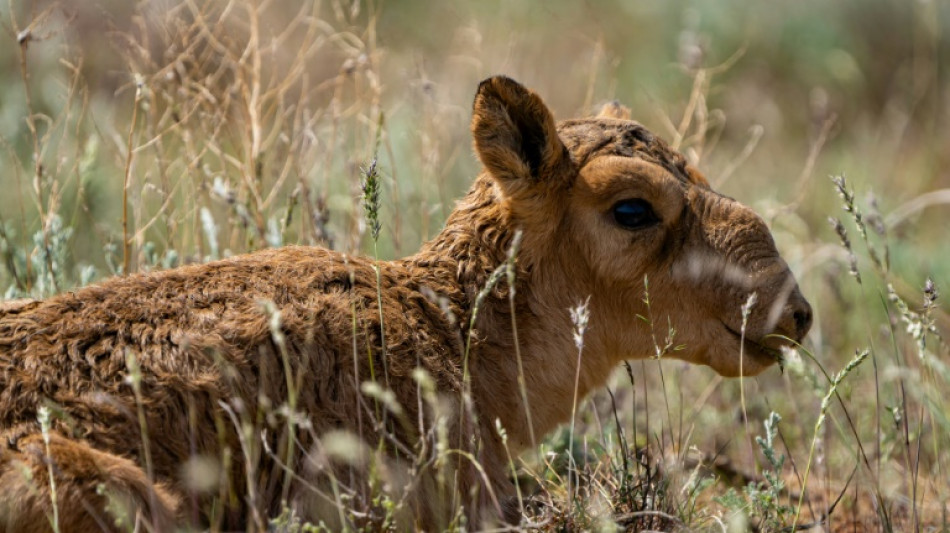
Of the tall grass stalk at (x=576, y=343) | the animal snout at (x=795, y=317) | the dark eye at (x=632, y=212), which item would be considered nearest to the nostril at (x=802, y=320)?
the animal snout at (x=795, y=317)

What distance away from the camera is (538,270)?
5.37m

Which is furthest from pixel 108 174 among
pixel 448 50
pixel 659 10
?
pixel 659 10

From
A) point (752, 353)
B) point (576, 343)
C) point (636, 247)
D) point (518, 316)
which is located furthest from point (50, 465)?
point (752, 353)

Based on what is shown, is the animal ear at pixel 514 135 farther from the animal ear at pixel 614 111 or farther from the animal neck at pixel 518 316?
the animal ear at pixel 614 111

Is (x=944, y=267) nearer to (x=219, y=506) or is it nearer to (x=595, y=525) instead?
(x=595, y=525)

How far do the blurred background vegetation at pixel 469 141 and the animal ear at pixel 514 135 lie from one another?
122 centimetres

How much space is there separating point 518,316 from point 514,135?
82 centimetres

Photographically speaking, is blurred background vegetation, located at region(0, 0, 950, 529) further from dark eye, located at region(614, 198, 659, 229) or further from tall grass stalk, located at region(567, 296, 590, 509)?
dark eye, located at region(614, 198, 659, 229)

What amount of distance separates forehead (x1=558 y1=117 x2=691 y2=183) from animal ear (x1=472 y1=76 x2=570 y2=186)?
0.13 meters

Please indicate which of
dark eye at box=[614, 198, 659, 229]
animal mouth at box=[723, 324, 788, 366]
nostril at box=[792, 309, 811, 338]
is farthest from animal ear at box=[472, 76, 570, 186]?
nostril at box=[792, 309, 811, 338]

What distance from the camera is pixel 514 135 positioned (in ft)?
17.2

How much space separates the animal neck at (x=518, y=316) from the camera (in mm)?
5234

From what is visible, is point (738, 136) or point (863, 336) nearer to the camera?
point (863, 336)

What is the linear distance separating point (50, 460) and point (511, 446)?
6.84 feet
